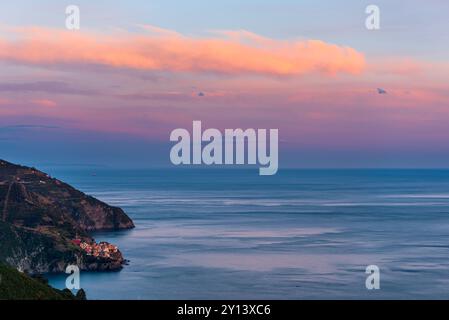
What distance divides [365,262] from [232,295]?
35531 mm

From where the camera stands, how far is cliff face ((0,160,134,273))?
127 m

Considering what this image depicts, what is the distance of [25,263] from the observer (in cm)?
12588

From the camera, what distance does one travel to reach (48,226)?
5940 inches

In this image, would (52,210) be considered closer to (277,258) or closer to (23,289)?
(277,258)

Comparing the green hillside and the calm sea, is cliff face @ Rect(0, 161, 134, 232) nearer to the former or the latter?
the calm sea

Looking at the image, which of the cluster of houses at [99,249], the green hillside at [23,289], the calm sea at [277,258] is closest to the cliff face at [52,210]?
the calm sea at [277,258]

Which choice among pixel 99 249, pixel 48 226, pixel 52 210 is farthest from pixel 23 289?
pixel 52 210

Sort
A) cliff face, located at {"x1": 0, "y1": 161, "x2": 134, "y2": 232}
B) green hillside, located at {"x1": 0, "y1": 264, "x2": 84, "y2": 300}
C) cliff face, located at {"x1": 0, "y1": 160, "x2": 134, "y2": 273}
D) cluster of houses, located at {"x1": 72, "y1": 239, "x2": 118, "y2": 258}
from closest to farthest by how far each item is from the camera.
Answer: green hillside, located at {"x1": 0, "y1": 264, "x2": 84, "y2": 300} → cliff face, located at {"x1": 0, "y1": 160, "x2": 134, "y2": 273} → cluster of houses, located at {"x1": 72, "y1": 239, "x2": 118, "y2": 258} → cliff face, located at {"x1": 0, "y1": 161, "x2": 134, "y2": 232}

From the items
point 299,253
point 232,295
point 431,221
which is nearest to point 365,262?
point 299,253

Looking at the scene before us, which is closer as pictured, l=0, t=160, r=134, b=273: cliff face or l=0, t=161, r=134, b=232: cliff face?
l=0, t=160, r=134, b=273: cliff face

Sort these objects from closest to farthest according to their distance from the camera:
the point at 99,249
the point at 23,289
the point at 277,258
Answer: the point at 23,289 < the point at 277,258 < the point at 99,249

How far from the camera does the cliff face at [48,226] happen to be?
12675cm

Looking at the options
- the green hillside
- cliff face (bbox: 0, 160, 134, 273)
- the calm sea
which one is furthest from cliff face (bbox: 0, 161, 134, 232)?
the green hillside
